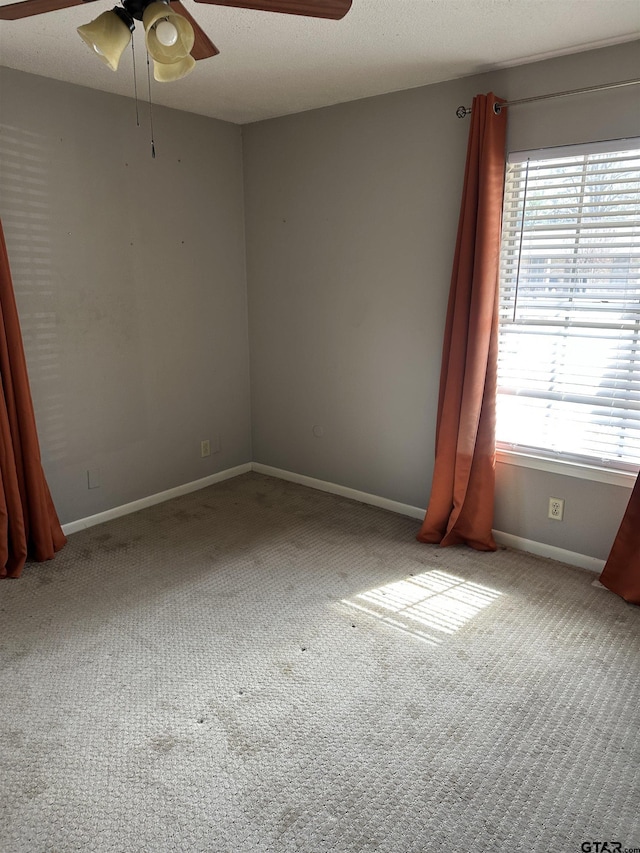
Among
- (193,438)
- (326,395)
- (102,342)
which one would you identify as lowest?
(193,438)

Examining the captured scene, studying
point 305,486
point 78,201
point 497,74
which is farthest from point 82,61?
point 305,486

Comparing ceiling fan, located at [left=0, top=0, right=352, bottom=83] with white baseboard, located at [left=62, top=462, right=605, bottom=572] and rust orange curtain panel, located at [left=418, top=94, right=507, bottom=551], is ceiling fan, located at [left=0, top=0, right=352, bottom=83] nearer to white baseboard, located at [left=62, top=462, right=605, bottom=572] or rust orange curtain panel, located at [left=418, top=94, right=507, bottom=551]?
rust orange curtain panel, located at [left=418, top=94, right=507, bottom=551]

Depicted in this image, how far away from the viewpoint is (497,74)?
2.94m

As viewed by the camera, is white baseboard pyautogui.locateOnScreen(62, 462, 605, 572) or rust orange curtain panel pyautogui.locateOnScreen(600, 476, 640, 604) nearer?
rust orange curtain panel pyautogui.locateOnScreen(600, 476, 640, 604)

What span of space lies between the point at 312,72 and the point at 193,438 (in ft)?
7.52

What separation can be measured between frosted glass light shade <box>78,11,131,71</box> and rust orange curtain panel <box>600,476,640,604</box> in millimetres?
2503

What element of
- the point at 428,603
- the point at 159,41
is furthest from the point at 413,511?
the point at 159,41

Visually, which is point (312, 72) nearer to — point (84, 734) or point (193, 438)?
point (193, 438)

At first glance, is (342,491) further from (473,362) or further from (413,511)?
Result: (473,362)

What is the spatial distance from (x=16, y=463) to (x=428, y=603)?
2102mm

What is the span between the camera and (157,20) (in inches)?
56.8

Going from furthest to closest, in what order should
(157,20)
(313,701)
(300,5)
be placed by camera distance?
(313,701) < (300,5) < (157,20)

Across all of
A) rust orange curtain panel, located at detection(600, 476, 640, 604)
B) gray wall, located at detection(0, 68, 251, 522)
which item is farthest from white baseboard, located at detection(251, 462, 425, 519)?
rust orange curtain panel, located at detection(600, 476, 640, 604)

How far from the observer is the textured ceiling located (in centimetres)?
227
